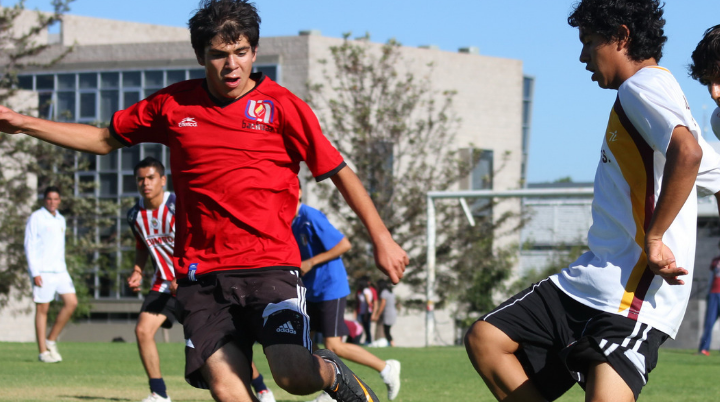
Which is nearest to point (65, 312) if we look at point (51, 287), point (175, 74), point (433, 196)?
point (51, 287)

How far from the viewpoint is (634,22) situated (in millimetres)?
3947

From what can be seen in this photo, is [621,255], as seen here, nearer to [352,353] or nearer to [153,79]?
[352,353]

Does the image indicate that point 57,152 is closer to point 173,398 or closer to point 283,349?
point 173,398

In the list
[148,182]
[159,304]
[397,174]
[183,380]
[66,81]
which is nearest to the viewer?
[159,304]

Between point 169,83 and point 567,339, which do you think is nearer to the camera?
point 567,339

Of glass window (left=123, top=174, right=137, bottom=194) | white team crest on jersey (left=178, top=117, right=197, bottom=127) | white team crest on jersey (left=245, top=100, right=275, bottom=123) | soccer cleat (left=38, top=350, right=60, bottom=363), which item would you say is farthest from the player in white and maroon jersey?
glass window (left=123, top=174, right=137, bottom=194)

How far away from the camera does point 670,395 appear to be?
9219 millimetres

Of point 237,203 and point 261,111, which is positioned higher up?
point 261,111

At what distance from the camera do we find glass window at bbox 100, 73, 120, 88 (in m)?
35.0

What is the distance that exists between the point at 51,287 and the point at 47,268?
0.87ft

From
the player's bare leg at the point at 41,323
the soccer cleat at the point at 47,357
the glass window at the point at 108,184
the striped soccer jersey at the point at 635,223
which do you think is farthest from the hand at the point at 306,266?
the glass window at the point at 108,184

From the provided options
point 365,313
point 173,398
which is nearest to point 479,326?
point 173,398

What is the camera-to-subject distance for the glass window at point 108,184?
33875mm

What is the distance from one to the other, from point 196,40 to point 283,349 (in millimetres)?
1515
